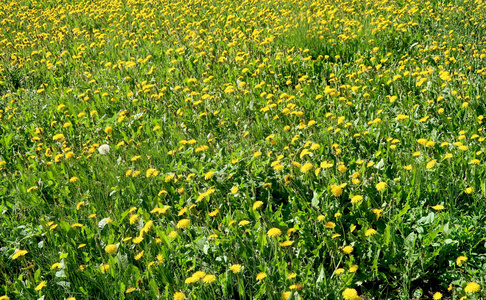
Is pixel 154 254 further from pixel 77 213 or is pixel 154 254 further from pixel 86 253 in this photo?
pixel 77 213

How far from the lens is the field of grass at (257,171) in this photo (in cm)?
236

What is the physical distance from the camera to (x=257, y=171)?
316cm

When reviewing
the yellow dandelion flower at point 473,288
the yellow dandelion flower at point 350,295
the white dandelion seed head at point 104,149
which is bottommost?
A: the white dandelion seed head at point 104,149

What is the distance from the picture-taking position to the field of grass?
2.36 m

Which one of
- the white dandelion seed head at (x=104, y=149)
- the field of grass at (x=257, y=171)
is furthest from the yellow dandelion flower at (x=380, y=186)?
the white dandelion seed head at (x=104, y=149)

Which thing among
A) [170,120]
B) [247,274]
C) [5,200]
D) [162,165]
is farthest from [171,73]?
[247,274]

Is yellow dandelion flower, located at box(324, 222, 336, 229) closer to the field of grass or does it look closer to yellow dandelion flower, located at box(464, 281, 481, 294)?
the field of grass

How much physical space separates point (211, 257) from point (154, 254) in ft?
1.18

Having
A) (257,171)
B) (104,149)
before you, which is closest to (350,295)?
(257,171)

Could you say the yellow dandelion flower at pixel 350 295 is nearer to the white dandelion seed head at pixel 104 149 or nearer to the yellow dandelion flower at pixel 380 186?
the yellow dandelion flower at pixel 380 186

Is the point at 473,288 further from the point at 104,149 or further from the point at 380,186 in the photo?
the point at 104,149

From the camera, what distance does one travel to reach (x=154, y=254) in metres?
2.62

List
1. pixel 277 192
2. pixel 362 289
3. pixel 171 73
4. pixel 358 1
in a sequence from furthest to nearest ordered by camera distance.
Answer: pixel 358 1 → pixel 171 73 → pixel 277 192 → pixel 362 289

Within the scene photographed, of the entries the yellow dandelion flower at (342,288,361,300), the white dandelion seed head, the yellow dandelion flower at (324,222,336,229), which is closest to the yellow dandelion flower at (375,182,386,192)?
the yellow dandelion flower at (324,222,336,229)
